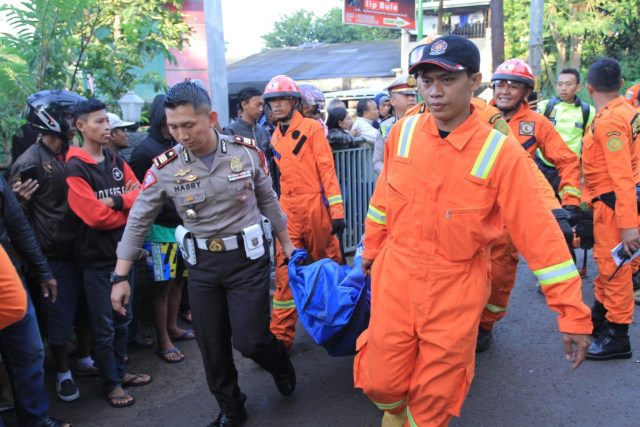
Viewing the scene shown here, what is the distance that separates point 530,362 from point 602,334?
0.64m

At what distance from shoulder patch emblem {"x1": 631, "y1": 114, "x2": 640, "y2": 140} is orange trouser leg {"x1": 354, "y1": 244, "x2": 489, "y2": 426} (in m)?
2.37

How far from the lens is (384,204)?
2.96 m

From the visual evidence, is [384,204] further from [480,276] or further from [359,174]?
[359,174]

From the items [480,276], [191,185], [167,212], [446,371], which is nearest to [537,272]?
[480,276]

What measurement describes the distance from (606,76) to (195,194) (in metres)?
3.37

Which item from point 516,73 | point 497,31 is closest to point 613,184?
point 516,73

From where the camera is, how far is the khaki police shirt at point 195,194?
3.21m

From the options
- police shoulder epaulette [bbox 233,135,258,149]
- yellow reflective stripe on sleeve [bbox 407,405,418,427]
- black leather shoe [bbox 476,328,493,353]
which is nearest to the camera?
yellow reflective stripe on sleeve [bbox 407,405,418,427]

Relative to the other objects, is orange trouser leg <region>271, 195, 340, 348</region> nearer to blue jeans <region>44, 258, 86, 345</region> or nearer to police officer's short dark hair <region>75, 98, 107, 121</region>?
blue jeans <region>44, 258, 86, 345</region>

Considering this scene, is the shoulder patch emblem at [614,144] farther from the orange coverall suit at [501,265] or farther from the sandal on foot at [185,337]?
the sandal on foot at [185,337]

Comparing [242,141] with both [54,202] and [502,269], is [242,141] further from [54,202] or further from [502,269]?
[502,269]

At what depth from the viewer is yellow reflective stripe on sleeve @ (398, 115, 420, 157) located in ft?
8.77

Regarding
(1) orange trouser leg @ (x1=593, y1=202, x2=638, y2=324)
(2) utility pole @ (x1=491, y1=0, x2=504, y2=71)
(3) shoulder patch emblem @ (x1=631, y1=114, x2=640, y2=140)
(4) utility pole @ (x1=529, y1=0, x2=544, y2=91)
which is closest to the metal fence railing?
(1) orange trouser leg @ (x1=593, y1=202, x2=638, y2=324)

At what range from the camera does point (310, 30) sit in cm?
5234
